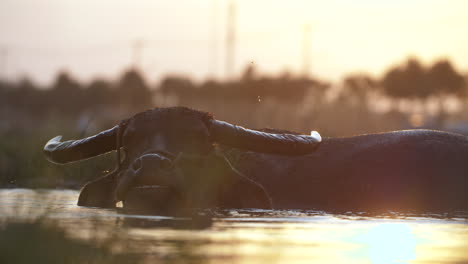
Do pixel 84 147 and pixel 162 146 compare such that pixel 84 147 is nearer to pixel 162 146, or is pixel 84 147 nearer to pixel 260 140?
pixel 162 146

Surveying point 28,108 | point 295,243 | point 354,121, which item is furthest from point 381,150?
point 28,108

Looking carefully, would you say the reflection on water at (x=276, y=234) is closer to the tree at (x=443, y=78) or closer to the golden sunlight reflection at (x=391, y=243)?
the golden sunlight reflection at (x=391, y=243)

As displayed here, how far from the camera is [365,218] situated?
39.2ft

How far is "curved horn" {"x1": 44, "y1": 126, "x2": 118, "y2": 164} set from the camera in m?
12.6

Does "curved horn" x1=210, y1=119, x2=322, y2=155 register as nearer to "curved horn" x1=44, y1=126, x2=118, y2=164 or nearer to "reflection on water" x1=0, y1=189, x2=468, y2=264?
"reflection on water" x1=0, y1=189, x2=468, y2=264

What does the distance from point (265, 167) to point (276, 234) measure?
4.32 metres

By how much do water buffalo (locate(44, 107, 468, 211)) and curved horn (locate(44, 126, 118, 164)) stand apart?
0.01 m

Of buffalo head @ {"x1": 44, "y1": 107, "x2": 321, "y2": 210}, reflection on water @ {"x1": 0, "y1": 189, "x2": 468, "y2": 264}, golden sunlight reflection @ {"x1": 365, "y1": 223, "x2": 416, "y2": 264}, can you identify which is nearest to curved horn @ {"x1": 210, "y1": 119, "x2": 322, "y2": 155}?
buffalo head @ {"x1": 44, "y1": 107, "x2": 321, "y2": 210}

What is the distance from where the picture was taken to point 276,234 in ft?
32.0

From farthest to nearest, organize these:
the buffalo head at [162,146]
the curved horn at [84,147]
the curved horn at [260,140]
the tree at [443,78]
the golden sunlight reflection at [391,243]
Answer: the tree at [443,78]
the curved horn at [84,147]
the curved horn at [260,140]
the buffalo head at [162,146]
the golden sunlight reflection at [391,243]

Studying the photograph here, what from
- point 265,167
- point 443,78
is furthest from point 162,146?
point 443,78

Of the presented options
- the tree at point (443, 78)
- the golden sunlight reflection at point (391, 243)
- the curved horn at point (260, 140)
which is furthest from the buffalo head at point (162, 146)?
the tree at point (443, 78)

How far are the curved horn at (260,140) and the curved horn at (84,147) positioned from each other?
126 cm

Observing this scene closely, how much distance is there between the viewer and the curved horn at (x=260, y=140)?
12293 mm
